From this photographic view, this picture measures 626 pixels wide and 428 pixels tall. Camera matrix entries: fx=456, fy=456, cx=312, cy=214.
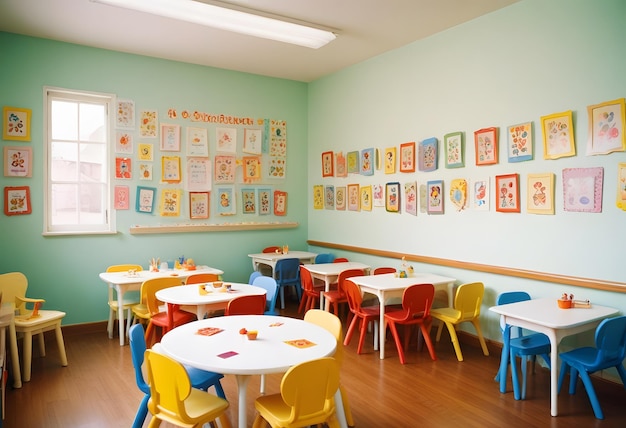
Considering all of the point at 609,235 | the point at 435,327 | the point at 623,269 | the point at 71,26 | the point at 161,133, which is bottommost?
the point at 435,327

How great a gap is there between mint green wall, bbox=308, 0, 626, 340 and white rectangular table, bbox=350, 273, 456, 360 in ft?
0.74

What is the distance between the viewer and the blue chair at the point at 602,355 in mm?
3160

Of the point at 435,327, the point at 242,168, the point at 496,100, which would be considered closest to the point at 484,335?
the point at 435,327

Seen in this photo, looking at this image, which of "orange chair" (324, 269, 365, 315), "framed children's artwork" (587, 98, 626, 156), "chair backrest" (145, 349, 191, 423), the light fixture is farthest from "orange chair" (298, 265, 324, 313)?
"chair backrest" (145, 349, 191, 423)

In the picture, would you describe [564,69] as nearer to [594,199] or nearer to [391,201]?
[594,199]

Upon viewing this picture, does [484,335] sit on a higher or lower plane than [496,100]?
lower

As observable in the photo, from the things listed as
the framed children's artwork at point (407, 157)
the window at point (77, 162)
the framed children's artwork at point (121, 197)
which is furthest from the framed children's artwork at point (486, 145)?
the window at point (77, 162)

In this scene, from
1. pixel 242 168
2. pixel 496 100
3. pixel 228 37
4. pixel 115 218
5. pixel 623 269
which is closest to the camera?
pixel 623 269

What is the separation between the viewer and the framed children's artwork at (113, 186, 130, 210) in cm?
577

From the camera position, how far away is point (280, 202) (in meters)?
7.16

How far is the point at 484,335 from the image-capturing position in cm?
476

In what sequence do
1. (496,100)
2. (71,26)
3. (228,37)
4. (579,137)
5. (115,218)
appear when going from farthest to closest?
(115,218), (228,37), (71,26), (496,100), (579,137)

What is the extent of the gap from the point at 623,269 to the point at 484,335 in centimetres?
156

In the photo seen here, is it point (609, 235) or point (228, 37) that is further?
point (228, 37)
